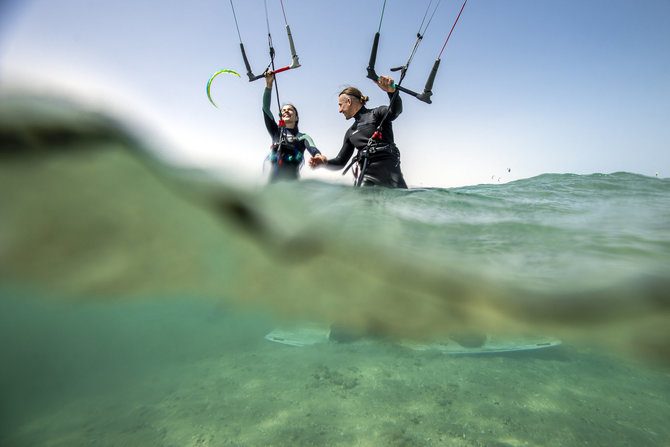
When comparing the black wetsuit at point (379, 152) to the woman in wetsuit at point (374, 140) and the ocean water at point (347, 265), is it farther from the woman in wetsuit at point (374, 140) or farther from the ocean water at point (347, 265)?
the ocean water at point (347, 265)

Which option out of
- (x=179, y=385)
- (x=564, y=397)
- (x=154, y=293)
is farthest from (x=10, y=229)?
(x=564, y=397)

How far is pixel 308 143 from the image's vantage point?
6.51 m

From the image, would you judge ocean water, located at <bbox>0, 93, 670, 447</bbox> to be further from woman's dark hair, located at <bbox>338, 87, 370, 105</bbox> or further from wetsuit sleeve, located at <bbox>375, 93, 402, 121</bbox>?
woman's dark hair, located at <bbox>338, 87, 370, 105</bbox>

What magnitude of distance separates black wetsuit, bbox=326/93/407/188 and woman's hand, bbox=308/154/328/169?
27.7 inches

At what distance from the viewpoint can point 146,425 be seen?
7.88m

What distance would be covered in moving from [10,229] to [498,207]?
24.8 ft

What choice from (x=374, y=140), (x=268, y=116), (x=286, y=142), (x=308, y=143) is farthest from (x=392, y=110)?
(x=268, y=116)

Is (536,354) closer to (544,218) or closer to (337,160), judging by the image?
(544,218)

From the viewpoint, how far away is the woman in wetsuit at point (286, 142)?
633cm

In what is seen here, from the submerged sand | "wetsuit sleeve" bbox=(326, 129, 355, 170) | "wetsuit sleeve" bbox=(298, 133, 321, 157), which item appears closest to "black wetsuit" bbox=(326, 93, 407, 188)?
"wetsuit sleeve" bbox=(326, 129, 355, 170)

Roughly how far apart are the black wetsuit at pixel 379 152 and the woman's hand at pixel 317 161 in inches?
27.7

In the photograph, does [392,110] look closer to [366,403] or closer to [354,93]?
[354,93]

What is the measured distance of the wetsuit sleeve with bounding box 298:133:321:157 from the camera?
21.0ft

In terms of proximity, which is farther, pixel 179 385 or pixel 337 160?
pixel 179 385
